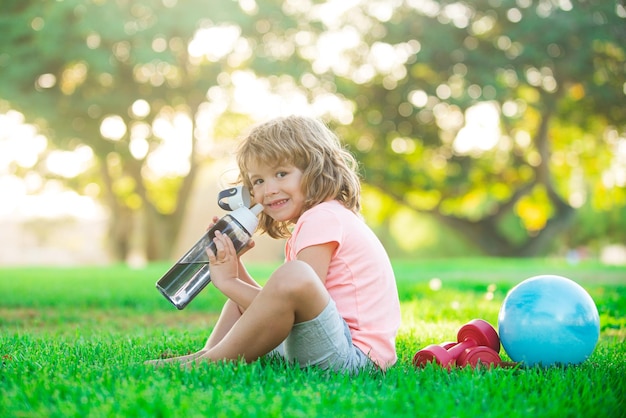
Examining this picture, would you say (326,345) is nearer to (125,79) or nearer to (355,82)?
(125,79)

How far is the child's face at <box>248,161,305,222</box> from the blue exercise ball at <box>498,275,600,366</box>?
48.2 inches

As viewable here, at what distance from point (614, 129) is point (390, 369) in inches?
973

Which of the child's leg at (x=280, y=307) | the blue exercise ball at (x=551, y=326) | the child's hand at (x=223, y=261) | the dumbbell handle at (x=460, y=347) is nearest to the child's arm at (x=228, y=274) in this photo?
the child's hand at (x=223, y=261)

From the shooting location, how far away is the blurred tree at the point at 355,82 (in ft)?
58.4

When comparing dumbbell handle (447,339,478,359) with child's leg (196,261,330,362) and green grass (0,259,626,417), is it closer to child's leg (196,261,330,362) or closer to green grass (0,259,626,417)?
green grass (0,259,626,417)

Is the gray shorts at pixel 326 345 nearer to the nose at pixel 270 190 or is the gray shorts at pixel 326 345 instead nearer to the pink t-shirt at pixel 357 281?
the pink t-shirt at pixel 357 281

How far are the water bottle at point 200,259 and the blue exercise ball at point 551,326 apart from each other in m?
1.40

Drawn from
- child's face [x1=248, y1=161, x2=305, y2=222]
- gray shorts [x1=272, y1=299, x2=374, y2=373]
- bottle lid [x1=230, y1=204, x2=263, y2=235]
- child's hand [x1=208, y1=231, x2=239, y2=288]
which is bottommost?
gray shorts [x1=272, y1=299, x2=374, y2=373]

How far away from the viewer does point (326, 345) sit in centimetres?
301

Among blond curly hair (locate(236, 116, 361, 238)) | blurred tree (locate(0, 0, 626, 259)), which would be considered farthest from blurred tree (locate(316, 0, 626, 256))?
blond curly hair (locate(236, 116, 361, 238))

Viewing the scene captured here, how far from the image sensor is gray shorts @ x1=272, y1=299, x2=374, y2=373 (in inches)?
117

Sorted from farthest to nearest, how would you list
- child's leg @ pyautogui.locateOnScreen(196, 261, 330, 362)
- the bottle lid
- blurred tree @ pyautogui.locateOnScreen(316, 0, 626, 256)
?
blurred tree @ pyautogui.locateOnScreen(316, 0, 626, 256) → the bottle lid → child's leg @ pyautogui.locateOnScreen(196, 261, 330, 362)

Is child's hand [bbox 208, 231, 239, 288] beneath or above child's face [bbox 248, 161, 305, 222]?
beneath

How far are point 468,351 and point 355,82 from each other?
20658 mm
